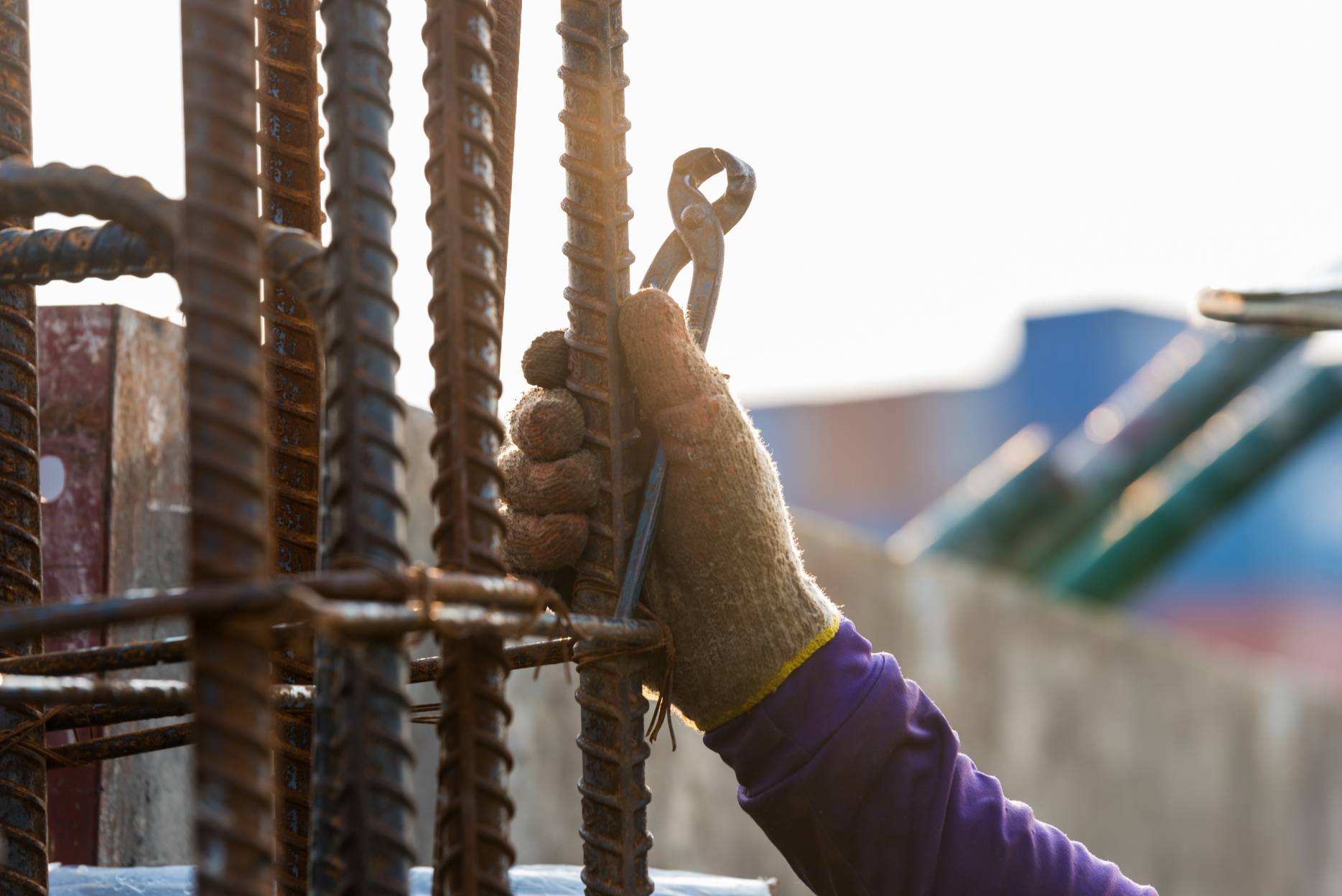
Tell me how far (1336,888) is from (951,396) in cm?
1195

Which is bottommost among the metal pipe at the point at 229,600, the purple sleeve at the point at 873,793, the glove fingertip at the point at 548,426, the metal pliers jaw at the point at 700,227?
the purple sleeve at the point at 873,793

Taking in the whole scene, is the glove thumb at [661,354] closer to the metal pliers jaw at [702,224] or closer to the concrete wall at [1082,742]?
the metal pliers jaw at [702,224]

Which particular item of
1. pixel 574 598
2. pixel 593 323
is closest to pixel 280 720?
pixel 574 598

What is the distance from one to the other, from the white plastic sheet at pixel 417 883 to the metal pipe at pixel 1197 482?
6997 millimetres

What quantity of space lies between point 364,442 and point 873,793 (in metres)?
0.79

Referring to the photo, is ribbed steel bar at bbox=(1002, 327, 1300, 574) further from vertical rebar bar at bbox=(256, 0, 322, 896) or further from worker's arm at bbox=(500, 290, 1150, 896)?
vertical rebar bar at bbox=(256, 0, 322, 896)

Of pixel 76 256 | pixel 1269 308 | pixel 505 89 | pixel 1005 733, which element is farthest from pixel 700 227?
pixel 1005 733

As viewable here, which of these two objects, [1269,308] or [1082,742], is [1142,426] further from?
[1269,308]

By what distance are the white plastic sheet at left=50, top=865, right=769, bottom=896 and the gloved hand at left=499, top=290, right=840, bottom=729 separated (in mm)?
473

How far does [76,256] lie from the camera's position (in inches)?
42.6

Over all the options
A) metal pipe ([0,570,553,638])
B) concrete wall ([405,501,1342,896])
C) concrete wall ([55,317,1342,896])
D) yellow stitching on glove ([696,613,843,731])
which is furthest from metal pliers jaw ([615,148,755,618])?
concrete wall ([405,501,1342,896])

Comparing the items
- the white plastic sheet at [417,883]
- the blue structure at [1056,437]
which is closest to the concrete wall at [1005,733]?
the white plastic sheet at [417,883]

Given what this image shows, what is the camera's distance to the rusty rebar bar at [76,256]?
105 cm

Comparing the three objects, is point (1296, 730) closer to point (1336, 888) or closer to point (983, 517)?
point (1336, 888)
